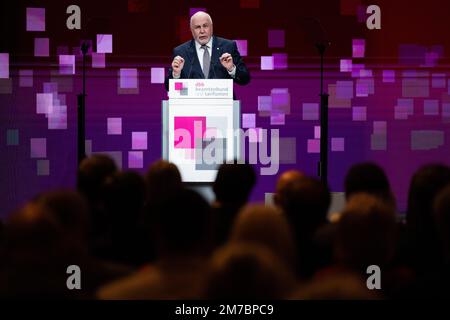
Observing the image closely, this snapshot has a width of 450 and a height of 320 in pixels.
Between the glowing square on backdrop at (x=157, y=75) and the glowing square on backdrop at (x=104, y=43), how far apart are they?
0.42m

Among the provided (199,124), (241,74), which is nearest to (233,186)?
(199,124)

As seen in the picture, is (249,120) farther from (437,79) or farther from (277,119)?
(437,79)

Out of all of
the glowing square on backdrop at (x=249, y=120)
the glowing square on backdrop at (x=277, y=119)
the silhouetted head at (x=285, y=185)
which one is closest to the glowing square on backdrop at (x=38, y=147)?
the glowing square on backdrop at (x=249, y=120)

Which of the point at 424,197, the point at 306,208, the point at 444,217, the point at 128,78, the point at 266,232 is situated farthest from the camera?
the point at 128,78

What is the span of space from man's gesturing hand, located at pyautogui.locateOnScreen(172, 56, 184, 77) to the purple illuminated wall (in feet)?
4.48

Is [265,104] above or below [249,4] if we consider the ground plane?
below

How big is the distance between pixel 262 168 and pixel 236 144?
5.50 ft

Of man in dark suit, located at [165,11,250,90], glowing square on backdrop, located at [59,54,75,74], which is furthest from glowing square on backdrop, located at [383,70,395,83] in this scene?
glowing square on backdrop, located at [59,54,75,74]

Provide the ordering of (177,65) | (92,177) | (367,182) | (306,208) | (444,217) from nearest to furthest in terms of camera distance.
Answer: (444,217)
(306,208)
(367,182)
(92,177)
(177,65)

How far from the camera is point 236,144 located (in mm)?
4895

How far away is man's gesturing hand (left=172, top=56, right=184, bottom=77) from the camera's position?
5.15 metres

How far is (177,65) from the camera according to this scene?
5.16m

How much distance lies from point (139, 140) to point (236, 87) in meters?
0.96
